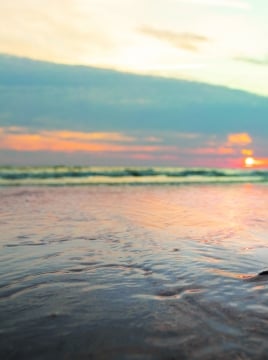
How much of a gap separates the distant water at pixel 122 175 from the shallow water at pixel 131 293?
17673 millimetres

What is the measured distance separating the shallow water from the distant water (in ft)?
58.0

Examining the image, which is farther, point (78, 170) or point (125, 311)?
point (78, 170)

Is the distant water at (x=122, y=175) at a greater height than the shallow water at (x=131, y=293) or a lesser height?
greater

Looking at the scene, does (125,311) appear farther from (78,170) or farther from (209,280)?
(78,170)

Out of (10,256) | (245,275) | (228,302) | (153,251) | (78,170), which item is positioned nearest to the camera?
(228,302)

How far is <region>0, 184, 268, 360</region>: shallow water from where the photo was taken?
227 cm

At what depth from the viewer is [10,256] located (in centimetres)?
457

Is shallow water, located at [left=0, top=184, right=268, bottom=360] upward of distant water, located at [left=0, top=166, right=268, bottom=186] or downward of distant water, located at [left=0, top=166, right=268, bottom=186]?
downward

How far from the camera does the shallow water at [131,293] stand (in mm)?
2266

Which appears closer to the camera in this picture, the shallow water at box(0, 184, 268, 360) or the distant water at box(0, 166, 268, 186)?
the shallow water at box(0, 184, 268, 360)

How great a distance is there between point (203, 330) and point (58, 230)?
4.29 metres

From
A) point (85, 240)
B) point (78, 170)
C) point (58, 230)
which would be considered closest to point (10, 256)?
point (85, 240)

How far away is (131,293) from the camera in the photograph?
321 centimetres

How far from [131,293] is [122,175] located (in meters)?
29.3
